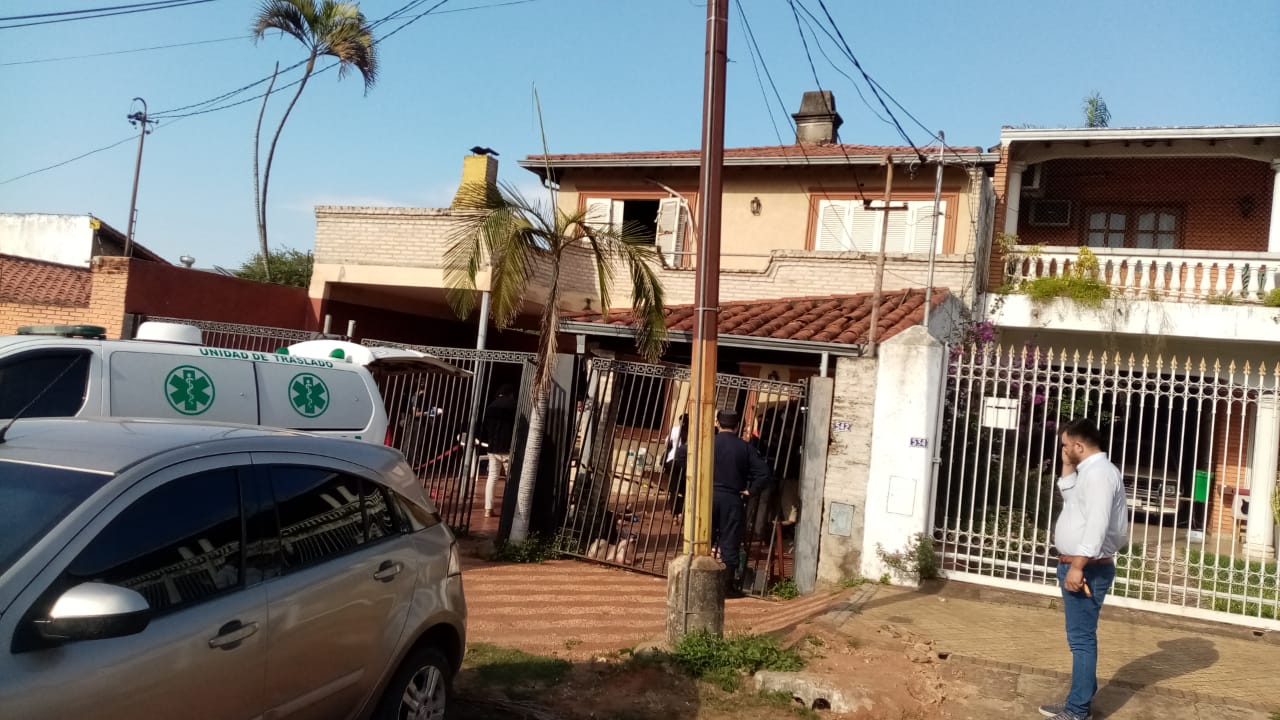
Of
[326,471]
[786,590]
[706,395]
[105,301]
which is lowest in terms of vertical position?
[786,590]

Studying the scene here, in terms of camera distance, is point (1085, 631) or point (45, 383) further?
point (45, 383)

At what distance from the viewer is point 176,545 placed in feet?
10.1

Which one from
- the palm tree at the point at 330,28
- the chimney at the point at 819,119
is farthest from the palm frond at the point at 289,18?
the chimney at the point at 819,119

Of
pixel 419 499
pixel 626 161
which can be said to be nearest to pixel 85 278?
pixel 626 161

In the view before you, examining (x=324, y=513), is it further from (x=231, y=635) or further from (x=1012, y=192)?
(x=1012, y=192)

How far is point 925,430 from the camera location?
8.23 meters

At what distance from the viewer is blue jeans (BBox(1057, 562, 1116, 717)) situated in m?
5.11

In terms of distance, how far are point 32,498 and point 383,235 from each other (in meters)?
12.2

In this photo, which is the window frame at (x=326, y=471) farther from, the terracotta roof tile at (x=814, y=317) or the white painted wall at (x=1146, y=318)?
the white painted wall at (x=1146, y=318)

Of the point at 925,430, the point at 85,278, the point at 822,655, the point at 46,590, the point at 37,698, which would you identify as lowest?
the point at 822,655

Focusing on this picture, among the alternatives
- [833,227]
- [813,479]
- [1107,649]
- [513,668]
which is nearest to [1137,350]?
[833,227]

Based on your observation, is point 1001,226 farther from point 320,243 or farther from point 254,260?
point 254,260

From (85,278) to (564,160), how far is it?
356 inches

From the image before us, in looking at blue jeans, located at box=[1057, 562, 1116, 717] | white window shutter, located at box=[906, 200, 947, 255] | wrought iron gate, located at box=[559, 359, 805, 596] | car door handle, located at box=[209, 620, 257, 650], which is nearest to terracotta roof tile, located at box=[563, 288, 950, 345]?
wrought iron gate, located at box=[559, 359, 805, 596]
